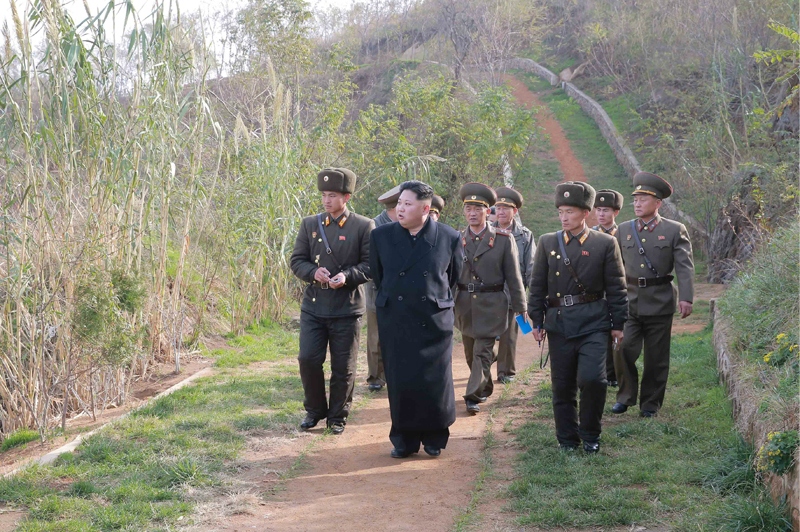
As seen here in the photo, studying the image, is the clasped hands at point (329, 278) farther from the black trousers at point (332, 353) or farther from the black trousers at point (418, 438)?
the black trousers at point (418, 438)

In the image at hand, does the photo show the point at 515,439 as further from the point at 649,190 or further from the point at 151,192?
the point at 151,192

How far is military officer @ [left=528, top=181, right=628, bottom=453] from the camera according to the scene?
5238 millimetres

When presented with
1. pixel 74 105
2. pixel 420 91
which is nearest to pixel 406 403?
pixel 74 105

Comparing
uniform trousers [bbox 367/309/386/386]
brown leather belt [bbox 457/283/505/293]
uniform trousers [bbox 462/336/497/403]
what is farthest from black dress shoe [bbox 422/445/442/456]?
uniform trousers [bbox 367/309/386/386]

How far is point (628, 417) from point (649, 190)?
1.93 m

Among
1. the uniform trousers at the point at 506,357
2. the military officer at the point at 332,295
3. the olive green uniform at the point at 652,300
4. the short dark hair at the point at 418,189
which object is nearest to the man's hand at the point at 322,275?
the military officer at the point at 332,295

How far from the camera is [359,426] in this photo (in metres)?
6.30

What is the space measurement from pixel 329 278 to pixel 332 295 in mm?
152

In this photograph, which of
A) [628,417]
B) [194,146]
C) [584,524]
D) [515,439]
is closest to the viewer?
[584,524]

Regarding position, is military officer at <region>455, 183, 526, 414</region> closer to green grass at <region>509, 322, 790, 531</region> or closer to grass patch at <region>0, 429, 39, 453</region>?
green grass at <region>509, 322, 790, 531</region>

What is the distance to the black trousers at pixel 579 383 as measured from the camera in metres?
5.19

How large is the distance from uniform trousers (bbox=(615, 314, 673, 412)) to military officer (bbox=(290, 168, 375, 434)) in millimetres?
2296

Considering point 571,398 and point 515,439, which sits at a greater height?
point 571,398

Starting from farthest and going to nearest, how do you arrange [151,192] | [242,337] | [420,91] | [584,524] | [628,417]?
[420,91], [242,337], [151,192], [628,417], [584,524]
